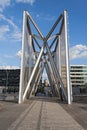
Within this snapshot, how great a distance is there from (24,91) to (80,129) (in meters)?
24.4

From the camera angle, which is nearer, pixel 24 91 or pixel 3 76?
pixel 24 91

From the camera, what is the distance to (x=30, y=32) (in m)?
45.0

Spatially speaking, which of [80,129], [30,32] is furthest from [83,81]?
[80,129]

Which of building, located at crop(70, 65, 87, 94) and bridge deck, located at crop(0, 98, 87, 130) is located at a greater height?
building, located at crop(70, 65, 87, 94)

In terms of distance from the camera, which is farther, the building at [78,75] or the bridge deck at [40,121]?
the building at [78,75]

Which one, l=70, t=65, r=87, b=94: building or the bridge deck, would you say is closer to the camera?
the bridge deck

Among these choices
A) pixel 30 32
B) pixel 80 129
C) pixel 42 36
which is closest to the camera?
pixel 80 129

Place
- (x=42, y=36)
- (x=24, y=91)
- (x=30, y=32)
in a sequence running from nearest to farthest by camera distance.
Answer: (x=24, y=91), (x=42, y=36), (x=30, y=32)

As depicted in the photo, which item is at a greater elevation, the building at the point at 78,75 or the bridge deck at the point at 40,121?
the building at the point at 78,75

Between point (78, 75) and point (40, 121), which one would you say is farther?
point (78, 75)

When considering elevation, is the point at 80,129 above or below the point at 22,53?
below

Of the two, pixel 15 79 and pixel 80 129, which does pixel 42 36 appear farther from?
pixel 15 79

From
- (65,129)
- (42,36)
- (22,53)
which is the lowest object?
(65,129)

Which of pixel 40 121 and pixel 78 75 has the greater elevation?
pixel 78 75
